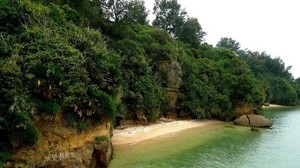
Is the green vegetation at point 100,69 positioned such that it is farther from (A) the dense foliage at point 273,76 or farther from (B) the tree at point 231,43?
(B) the tree at point 231,43

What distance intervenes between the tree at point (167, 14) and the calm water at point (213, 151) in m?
36.5

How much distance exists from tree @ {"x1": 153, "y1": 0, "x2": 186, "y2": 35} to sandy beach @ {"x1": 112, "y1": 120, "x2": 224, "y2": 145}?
3211 centimetres

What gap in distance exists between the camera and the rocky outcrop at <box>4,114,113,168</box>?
681 inches

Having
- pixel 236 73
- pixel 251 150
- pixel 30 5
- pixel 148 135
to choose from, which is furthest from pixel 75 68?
pixel 236 73

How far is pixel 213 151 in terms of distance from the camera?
30.1 metres

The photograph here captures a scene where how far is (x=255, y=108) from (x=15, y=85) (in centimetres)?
4425

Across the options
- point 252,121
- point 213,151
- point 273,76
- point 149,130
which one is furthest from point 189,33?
point 273,76

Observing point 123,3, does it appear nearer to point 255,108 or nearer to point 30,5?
point 30,5

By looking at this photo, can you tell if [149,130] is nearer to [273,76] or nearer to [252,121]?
[252,121]

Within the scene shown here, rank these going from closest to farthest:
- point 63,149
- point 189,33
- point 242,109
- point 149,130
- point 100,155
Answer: point 63,149
point 100,155
point 149,130
point 242,109
point 189,33

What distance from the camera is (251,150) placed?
104 ft

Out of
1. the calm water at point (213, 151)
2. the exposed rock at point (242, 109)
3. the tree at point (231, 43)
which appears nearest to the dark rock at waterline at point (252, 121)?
the exposed rock at point (242, 109)

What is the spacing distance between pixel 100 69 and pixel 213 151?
14034 millimetres

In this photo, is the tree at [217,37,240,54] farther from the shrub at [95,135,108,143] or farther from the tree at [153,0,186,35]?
the shrub at [95,135,108,143]
